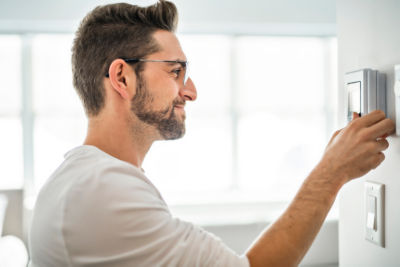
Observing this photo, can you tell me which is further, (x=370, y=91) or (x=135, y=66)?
(x=135, y=66)

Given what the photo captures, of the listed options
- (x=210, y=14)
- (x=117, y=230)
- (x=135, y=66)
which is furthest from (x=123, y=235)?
(x=210, y=14)

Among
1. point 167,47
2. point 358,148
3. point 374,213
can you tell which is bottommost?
point 374,213

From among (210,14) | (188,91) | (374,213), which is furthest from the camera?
(210,14)

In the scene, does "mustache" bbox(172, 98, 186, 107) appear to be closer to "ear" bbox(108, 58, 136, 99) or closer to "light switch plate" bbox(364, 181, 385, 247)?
"ear" bbox(108, 58, 136, 99)

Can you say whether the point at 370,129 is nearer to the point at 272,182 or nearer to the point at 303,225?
the point at 303,225

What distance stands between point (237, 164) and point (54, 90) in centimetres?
217

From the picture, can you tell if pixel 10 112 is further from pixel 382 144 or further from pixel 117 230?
pixel 382 144

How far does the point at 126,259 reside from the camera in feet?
2.16

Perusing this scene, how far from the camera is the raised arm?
2.25 ft

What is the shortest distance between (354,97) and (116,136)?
25.1 inches

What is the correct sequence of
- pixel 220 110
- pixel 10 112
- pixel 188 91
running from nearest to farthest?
pixel 188 91 → pixel 10 112 → pixel 220 110

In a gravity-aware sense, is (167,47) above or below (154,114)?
above

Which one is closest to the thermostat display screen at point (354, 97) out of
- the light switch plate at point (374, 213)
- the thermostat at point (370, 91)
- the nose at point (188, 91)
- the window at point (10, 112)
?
the thermostat at point (370, 91)

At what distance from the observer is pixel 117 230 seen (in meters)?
0.66
